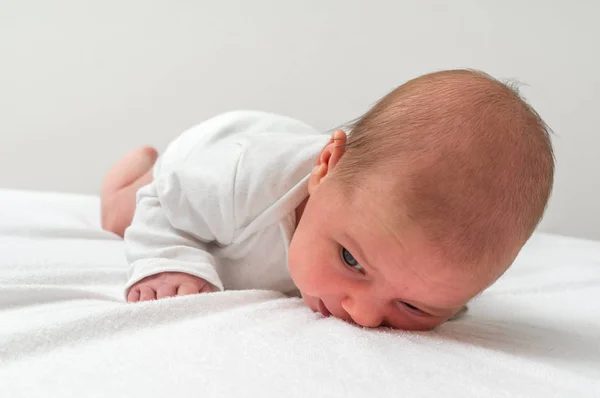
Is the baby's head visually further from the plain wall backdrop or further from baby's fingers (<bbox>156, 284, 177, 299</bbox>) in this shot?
the plain wall backdrop

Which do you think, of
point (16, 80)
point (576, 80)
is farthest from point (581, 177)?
point (16, 80)

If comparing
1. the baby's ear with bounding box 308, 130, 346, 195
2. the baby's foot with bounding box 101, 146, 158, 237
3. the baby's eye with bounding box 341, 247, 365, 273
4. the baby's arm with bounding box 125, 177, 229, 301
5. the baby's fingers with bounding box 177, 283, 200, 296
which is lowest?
the baby's foot with bounding box 101, 146, 158, 237

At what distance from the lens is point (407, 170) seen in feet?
2.48

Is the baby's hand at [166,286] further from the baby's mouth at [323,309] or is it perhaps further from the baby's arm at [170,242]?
the baby's mouth at [323,309]

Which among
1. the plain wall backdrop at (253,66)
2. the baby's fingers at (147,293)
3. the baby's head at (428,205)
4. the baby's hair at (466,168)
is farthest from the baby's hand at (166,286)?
the plain wall backdrop at (253,66)

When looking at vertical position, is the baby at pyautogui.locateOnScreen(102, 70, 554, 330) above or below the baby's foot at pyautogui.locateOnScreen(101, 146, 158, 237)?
above

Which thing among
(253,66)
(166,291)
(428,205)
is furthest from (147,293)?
(253,66)

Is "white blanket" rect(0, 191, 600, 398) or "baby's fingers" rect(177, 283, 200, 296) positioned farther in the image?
"baby's fingers" rect(177, 283, 200, 296)

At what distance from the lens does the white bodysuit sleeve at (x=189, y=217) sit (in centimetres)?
98

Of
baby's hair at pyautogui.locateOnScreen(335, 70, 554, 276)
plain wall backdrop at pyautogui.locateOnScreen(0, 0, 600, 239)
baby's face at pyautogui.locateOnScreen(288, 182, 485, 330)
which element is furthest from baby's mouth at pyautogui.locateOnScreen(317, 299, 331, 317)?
plain wall backdrop at pyautogui.locateOnScreen(0, 0, 600, 239)

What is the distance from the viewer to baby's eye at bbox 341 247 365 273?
81 centimetres

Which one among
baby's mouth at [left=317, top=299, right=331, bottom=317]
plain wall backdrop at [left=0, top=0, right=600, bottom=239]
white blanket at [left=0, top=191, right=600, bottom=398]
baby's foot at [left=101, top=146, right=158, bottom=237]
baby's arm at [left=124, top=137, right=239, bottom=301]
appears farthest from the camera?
plain wall backdrop at [left=0, top=0, right=600, bottom=239]

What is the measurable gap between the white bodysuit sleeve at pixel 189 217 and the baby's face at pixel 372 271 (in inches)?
7.7

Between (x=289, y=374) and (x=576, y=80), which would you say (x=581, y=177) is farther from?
(x=289, y=374)
